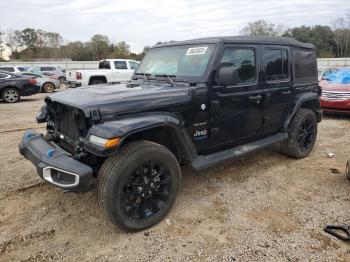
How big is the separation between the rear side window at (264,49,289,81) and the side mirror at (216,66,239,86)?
0.99 m

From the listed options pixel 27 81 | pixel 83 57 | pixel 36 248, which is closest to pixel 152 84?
pixel 36 248

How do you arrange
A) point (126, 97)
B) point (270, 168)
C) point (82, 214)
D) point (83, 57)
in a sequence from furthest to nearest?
point (83, 57) → point (270, 168) → point (82, 214) → point (126, 97)

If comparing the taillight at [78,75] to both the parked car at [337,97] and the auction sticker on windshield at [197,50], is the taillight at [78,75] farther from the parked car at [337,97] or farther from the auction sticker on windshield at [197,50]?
the auction sticker on windshield at [197,50]

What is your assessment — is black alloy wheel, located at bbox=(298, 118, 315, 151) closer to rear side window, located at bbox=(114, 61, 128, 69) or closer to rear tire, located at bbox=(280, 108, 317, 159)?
rear tire, located at bbox=(280, 108, 317, 159)

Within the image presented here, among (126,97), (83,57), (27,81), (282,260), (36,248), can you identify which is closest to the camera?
(282,260)

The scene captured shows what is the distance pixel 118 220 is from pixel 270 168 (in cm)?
285

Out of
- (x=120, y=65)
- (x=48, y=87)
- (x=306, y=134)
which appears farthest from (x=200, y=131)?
(x=48, y=87)

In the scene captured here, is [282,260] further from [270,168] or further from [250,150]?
[270,168]

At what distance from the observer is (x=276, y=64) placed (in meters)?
4.86

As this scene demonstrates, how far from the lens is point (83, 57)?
189 feet

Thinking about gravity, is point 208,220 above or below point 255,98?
below

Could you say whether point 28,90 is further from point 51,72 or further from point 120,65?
point 51,72

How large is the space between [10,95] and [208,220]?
1194 centimetres

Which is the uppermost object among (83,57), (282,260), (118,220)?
(83,57)
